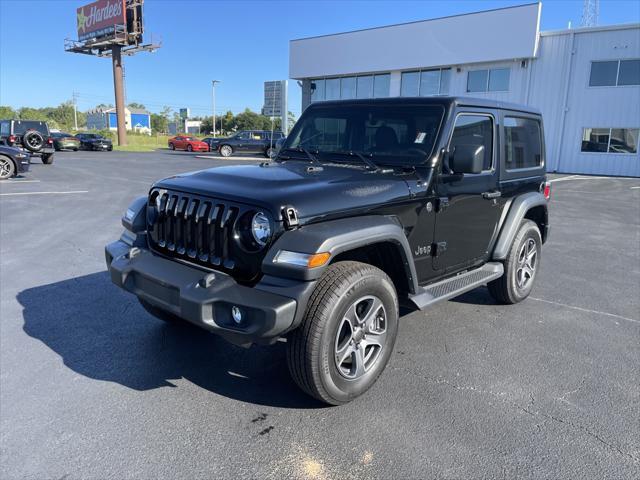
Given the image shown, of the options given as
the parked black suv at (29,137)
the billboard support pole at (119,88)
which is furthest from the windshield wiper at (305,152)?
the billboard support pole at (119,88)

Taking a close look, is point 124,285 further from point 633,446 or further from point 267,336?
point 633,446

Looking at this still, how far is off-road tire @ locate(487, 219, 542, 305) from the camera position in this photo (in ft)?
15.1

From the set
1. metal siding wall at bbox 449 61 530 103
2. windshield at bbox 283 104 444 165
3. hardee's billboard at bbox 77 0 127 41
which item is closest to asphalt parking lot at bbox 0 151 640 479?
windshield at bbox 283 104 444 165

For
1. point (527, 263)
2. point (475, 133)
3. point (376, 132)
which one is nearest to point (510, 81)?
point (527, 263)

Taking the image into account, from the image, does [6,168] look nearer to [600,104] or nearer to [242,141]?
[242,141]

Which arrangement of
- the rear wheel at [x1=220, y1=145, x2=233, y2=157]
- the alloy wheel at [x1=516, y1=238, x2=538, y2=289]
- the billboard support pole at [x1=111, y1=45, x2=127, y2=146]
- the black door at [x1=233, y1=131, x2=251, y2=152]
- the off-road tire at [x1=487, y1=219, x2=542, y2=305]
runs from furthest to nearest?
the billboard support pole at [x1=111, y1=45, x2=127, y2=146] < the rear wheel at [x1=220, y1=145, x2=233, y2=157] < the black door at [x1=233, y1=131, x2=251, y2=152] < the alloy wheel at [x1=516, y1=238, x2=538, y2=289] < the off-road tire at [x1=487, y1=219, x2=542, y2=305]

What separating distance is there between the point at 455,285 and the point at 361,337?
120 centimetres

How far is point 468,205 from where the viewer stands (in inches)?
156

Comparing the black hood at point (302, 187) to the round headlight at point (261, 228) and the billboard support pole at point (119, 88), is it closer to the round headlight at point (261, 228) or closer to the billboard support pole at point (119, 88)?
the round headlight at point (261, 228)

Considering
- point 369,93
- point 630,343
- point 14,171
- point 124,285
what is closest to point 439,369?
point 630,343

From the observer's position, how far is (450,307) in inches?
189

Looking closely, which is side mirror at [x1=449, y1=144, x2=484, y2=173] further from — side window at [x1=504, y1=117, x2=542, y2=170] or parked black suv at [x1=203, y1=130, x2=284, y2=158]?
parked black suv at [x1=203, y1=130, x2=284, y2=158]

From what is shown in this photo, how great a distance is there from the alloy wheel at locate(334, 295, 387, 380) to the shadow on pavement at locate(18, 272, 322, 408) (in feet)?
1.19

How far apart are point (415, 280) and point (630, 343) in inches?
83.8
